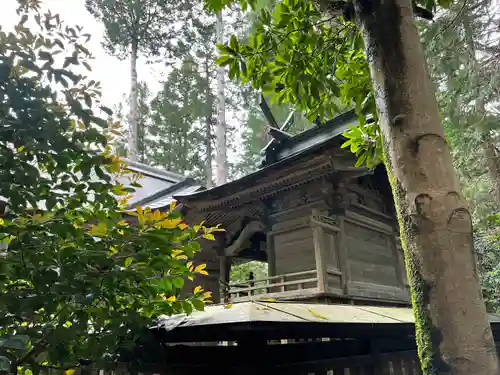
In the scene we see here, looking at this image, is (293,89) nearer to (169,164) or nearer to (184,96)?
(184,96)

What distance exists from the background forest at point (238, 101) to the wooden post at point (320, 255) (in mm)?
2770

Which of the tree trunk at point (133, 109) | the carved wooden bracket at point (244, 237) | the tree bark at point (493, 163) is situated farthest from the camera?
the tree trunk at point (133, 109)

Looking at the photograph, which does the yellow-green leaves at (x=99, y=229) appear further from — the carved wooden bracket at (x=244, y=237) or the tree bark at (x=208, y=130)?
the tree bark at (x=208, y=130)

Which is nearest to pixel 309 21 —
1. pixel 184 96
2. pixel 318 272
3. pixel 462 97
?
pixel 318 272

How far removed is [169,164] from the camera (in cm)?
2520

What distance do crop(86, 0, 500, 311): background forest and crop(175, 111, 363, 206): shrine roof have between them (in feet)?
2.51

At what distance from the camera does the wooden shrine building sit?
237 centimetres

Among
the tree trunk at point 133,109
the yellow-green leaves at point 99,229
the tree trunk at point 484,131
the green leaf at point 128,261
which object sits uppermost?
the tree trunk at point 133,109

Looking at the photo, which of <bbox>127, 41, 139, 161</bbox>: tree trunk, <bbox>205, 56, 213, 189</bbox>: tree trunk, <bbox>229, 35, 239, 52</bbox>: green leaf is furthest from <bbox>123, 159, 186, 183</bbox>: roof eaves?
<bbox>229, 35, 239, 52</bbox>: green leaf

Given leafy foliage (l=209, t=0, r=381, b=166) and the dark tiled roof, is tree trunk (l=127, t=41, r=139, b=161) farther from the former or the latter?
leafy foliage (l=209, t=0, r=381, b=166)

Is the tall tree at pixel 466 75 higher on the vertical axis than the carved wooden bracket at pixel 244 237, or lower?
higher

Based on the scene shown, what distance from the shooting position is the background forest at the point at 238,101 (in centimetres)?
996

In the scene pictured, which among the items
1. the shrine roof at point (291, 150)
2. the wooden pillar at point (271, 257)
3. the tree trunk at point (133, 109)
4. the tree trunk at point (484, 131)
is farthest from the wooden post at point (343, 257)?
the tree trunk at point (133, 109)

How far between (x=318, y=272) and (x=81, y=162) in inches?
192
